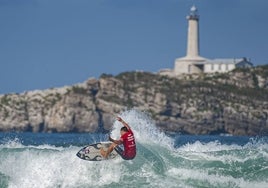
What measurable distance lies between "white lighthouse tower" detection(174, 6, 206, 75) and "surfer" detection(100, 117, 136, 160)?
137571 mm

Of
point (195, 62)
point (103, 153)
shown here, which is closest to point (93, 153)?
point (103, 153)

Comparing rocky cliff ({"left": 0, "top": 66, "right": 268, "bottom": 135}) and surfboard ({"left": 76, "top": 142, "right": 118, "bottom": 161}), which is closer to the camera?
surfboard ({"left": 76, "top": 142, "right": 118, "bottom": 161})

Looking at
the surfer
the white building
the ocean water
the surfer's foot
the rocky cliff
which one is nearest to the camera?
the ocean water

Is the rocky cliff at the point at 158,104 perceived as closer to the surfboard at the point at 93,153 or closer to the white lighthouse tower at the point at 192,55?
the white lighthouse tower at the point at 192,55

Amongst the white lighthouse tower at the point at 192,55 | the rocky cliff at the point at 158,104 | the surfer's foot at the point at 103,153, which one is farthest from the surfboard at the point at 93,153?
the white lighthouse tower at the point at 192,55

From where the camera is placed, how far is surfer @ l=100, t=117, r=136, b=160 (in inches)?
1393

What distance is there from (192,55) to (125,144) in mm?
142175

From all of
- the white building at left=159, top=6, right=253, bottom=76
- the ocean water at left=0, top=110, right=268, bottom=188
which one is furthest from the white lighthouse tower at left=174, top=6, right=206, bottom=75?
the ocean water at left=0, top=110, right=268, bottom=188

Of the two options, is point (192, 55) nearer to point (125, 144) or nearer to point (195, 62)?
point (195, 62)

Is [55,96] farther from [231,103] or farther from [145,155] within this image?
[145,155]

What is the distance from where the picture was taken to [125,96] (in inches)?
6801

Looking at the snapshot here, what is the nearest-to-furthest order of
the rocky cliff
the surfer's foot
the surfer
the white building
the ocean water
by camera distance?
the ocean water, the surfer, the surfer's foot, the rocky cliff, the white building

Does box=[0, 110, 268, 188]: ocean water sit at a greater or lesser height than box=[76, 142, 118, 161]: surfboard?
lesser

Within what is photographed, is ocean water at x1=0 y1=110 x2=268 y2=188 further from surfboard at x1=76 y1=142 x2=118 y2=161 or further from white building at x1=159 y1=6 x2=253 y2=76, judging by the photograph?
white building at x1=159 y1=6 x2=253 y2=76
